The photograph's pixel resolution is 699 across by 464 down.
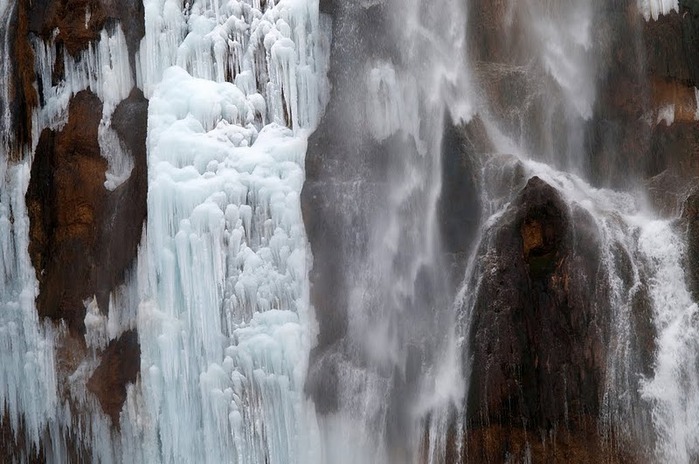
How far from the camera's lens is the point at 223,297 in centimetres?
947

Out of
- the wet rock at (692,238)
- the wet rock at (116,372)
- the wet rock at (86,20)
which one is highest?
the wet rock at (86,20)

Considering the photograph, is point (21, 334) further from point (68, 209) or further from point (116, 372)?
point (68, 209)

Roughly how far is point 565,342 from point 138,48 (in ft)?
18.2

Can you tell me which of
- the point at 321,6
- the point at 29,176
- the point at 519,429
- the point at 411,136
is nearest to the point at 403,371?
the point at 519,429

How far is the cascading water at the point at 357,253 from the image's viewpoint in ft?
29.6

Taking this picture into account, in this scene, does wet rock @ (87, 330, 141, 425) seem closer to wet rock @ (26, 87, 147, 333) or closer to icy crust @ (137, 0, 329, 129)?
wet rock @ (26, 87, 147, 333)

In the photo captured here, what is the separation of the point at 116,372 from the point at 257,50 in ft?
12.4

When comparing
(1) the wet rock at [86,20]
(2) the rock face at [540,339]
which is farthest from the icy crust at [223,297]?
(2) the rock face at [540,339]

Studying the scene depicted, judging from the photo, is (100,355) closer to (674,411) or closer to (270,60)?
(270,60)

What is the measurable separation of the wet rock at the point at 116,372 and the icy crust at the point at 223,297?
0.55 ft

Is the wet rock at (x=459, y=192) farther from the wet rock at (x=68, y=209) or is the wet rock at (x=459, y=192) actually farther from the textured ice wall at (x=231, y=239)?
the wet rock at (x=68, y=209)

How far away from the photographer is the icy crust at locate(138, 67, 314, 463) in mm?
9336

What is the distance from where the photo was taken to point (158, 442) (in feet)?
31.5

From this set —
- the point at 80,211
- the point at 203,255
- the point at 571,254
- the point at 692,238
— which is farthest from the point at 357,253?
the point at 692,238
